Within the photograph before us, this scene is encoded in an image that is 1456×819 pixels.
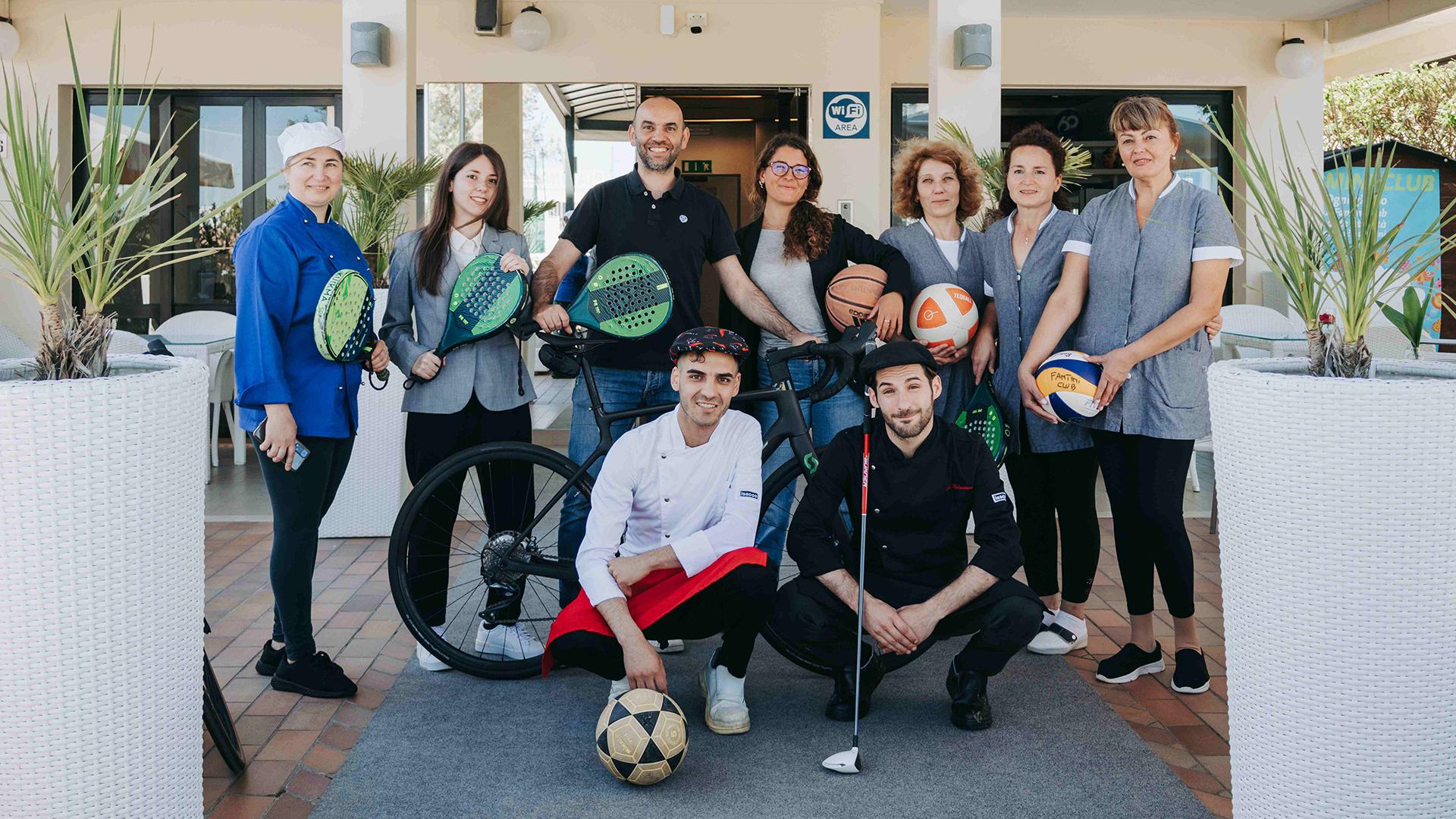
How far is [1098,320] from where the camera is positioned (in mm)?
3316

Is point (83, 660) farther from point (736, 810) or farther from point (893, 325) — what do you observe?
point (893, 325)

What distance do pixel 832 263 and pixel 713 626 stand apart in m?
1.21

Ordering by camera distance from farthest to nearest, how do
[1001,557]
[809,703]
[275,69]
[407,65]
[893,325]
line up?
[275,69], [407,65], [893,325], [809,703], [1001,557]

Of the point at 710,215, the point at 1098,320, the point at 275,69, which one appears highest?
the point at 275,69

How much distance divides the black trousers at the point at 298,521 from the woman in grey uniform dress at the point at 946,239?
174 centimetres

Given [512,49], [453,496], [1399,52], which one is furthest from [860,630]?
[1399,52]

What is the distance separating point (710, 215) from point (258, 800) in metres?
1.99

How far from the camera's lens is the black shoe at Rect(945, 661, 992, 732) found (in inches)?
119

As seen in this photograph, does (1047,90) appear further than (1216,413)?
Yes

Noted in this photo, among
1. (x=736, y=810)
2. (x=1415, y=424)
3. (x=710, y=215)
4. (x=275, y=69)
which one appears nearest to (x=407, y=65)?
(x=275, y=69)

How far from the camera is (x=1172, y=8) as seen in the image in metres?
8.23

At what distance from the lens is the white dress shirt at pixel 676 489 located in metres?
2.99

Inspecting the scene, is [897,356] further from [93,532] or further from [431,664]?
[93,532]

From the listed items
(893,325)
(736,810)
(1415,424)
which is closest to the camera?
(1415,424)
